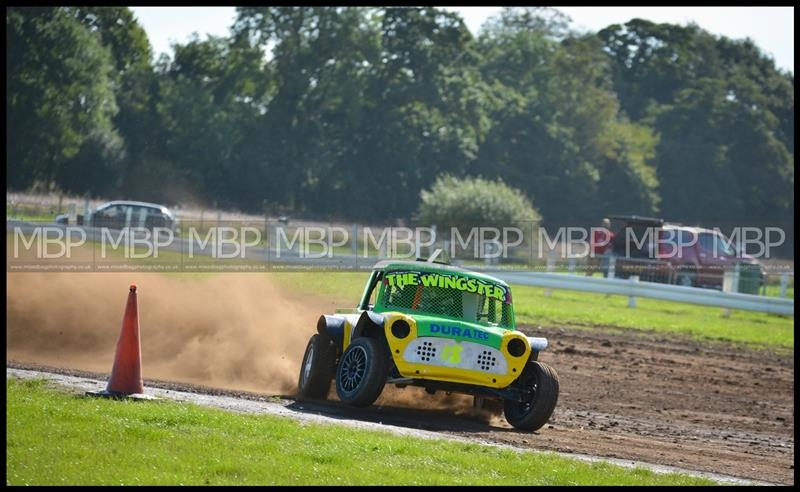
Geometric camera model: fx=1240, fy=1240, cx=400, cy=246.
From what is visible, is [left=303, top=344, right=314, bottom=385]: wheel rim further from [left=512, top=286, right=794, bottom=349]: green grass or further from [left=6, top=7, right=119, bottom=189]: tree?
[left=6, top=7, right=119, bottom=189]: tree

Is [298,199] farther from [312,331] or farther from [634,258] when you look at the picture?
[312,331]

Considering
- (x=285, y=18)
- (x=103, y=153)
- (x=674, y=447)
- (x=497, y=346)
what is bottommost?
(x=674, y=447)

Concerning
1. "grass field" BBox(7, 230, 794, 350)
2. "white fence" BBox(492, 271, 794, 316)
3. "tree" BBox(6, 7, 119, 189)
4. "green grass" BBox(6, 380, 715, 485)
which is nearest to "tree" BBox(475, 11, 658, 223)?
"tree" BBox(6, 7, 119, 189)

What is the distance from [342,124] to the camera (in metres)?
64.8

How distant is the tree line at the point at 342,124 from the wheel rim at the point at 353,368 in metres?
38.9

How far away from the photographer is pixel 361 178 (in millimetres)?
65500

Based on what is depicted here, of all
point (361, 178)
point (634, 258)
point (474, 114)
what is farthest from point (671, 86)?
point (634, 258)

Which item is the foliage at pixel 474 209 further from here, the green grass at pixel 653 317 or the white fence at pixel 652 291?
the white fence at pixel 652 291

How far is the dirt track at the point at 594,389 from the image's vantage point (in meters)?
12.0

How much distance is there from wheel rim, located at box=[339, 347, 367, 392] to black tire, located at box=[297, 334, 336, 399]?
0.63 metres

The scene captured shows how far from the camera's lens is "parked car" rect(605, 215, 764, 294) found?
32.0 meters

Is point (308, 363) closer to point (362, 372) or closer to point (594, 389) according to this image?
point (362, 372)

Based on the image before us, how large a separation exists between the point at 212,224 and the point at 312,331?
2067 centimetres

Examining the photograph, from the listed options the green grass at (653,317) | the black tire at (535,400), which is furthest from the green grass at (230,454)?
the green grass at (653,317)
